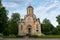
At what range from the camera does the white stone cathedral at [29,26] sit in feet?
183

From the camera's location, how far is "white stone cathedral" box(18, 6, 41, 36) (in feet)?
183

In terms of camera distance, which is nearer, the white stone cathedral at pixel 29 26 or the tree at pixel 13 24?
the white stone cathedral at pixel 29 26

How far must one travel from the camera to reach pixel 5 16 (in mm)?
43156

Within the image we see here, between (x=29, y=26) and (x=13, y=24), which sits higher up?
(x=13, y=24)

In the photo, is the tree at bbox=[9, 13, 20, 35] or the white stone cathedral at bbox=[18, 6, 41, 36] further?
the tree at bbox=[9, 13, 20, 35]

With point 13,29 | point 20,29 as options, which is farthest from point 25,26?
point 13,29

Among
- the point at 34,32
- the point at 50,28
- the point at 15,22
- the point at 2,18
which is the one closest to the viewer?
the point at 2,18

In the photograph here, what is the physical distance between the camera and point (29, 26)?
5572cm

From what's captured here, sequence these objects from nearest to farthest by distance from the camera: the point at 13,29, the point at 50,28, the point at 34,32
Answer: the point at 34,32
the point at 13,29
the point at 50,28

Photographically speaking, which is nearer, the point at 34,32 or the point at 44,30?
the point at 34,32

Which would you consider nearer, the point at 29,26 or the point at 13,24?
the point at 29,26

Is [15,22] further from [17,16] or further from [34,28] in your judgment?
[34,28]

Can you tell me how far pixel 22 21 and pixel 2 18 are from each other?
1507 centimetres

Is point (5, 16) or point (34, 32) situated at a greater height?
point (5, 16)
